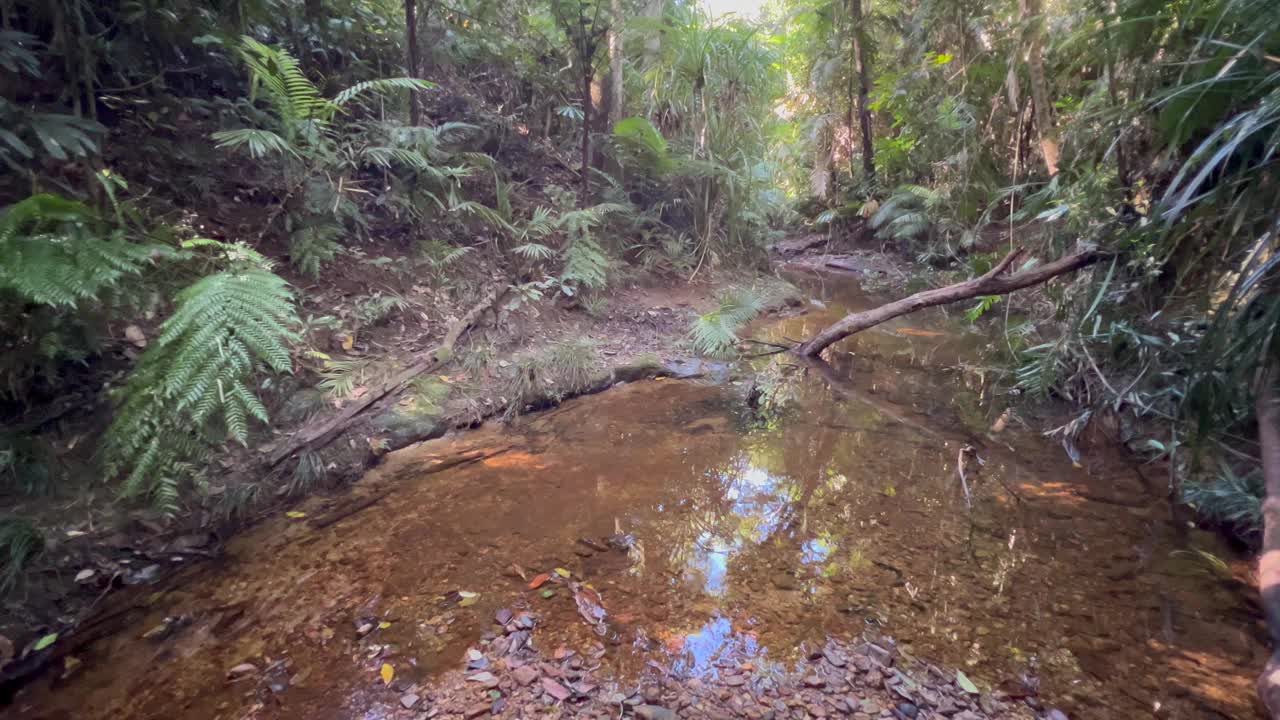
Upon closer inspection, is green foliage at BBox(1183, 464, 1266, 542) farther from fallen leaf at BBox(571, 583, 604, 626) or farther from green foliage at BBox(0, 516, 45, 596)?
green foliage at BBox(0, 516, 45, 596)

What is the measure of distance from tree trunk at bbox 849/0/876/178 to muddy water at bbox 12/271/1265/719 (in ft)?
29.3

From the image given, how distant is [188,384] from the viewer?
1859mm

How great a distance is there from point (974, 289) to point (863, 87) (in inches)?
319

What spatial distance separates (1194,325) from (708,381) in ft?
9.04

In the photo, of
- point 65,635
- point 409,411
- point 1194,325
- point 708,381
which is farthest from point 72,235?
point 1194,325

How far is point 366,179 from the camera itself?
4.07 meters

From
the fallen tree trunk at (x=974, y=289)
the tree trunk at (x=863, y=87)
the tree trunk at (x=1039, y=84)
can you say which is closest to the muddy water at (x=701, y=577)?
the fallen tree trunk at (x=974, y=289)

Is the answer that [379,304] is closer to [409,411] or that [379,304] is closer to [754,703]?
[409,411]

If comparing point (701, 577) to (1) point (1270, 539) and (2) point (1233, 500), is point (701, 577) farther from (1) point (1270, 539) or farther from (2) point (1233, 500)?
(2) point (1233, 500)

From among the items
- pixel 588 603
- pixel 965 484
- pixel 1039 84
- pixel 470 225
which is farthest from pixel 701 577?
pixel 1039 84

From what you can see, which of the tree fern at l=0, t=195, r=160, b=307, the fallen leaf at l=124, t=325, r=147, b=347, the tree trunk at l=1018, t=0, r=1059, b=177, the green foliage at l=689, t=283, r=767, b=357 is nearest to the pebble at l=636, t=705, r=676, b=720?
the tree fern at l=0, t=195, r=160, b=307

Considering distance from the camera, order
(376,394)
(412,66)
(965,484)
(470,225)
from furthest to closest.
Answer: (470,225), (412,66), (376,394), (965,484)

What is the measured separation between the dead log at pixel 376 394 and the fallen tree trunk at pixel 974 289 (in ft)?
9.30

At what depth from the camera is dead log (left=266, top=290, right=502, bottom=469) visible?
2439 mm
